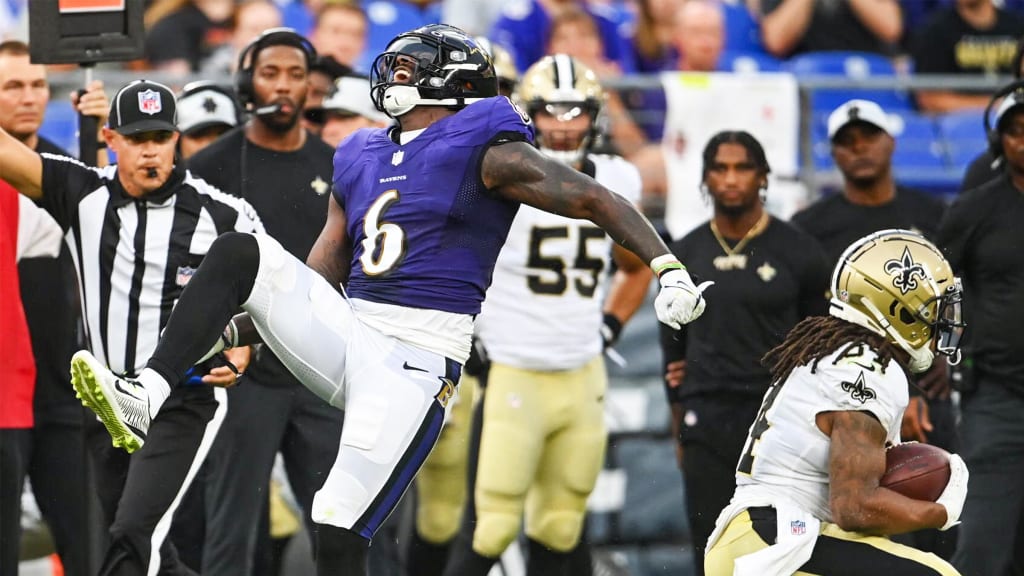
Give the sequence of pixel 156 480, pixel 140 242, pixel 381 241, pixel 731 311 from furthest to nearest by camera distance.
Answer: pixel 731 311
pixel 140 242
pixel 156 480
pixel 381 241

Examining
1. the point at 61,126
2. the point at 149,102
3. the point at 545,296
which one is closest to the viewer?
the point at 149,102

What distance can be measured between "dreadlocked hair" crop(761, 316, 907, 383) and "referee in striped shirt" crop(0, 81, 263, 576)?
6.65ft

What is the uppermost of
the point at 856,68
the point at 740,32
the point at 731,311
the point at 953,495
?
the point at 740,32

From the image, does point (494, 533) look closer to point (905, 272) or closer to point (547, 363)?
point (547, 363)

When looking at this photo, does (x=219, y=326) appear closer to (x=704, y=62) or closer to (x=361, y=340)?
(x=361, y=340)

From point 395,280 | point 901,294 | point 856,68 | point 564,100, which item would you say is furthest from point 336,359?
point 856,68

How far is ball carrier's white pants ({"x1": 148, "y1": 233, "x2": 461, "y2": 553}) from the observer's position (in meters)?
4.87

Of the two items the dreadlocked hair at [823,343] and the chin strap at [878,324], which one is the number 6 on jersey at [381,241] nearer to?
the dreadlocked hair at [823,343]

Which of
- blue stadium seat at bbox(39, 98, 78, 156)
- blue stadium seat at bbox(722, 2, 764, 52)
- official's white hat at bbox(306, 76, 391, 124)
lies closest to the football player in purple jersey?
official's white hat at bbox(306, 76, 391, 124)

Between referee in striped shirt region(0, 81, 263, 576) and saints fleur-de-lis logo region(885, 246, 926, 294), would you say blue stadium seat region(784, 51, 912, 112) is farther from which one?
referee in striped shirt region(0, 81, 263, 576)

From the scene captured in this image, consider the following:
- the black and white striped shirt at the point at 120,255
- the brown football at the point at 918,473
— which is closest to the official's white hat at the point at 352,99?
the black and white striped shirt at the point at 120,255

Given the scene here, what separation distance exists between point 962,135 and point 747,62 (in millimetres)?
1449

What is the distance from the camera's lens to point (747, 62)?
34.5 ft

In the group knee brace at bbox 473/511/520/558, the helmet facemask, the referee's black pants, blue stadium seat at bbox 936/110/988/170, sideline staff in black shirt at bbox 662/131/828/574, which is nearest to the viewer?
the referee's black pants
